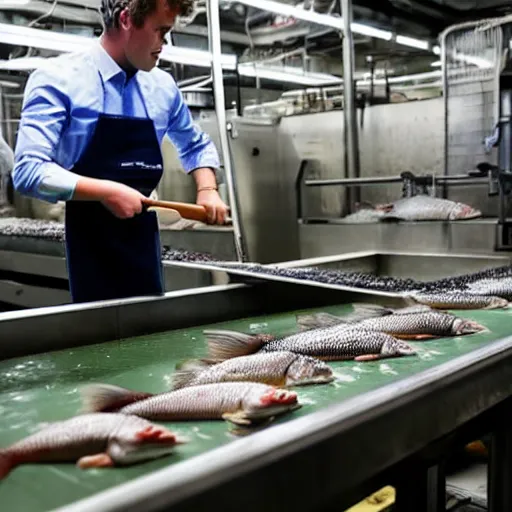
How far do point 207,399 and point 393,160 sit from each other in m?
4.45

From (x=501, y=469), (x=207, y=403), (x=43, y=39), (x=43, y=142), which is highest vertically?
(x=43, y=39)

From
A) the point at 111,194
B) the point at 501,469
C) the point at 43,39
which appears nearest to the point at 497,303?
the point at 501,469

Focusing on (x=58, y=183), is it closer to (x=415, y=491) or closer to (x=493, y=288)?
(x=415, y=491)

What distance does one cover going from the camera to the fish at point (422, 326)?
1.42 meters

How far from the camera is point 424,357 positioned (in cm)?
123

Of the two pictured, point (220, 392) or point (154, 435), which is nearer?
point (154, 435)

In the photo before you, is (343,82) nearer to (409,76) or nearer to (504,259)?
(409,76)

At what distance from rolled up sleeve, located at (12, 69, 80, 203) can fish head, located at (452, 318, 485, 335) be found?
3.18ft

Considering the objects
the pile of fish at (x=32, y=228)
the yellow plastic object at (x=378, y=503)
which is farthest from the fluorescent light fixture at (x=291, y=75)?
the yellow plastic object at (x=378, y=503)

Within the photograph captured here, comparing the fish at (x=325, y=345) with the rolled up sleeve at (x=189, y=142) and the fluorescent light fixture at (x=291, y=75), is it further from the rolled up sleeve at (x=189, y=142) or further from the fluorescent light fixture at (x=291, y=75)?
the fluorescent light fixture at (x=291, y=75)

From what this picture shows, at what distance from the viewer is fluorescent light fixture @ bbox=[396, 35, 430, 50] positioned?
17.8 ft

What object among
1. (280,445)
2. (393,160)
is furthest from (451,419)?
(393,160)

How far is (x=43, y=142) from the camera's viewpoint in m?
1.72

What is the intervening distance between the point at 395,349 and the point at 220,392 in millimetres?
457
